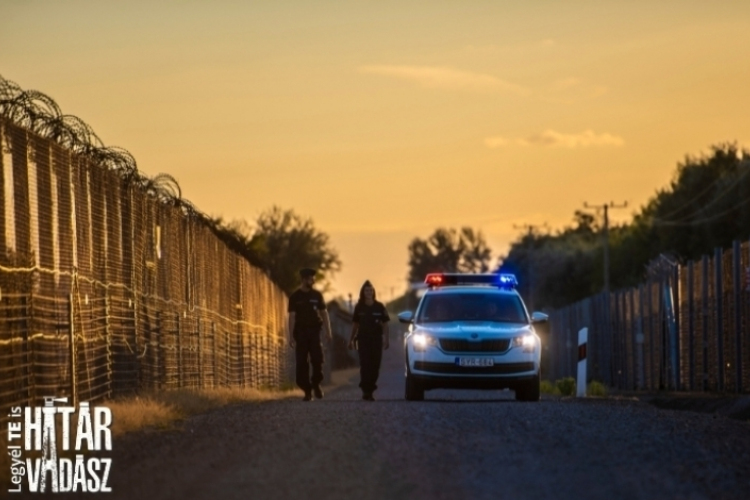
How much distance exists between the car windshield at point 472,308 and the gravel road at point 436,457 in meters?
7.09

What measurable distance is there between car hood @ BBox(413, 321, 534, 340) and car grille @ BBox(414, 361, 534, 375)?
0.42 m

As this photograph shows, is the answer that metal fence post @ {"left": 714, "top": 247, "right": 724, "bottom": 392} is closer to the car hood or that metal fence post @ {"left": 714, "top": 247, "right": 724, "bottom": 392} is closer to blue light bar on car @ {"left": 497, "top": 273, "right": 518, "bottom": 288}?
blue light bar on car @ {"left": 497, "top": 273, "right": 518, "bottom": 288}

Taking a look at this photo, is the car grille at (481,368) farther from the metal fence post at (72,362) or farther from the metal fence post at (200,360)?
the metal fence post at (72,362)

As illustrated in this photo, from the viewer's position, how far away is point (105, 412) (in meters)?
15.6

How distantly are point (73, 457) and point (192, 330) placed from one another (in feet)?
47.8

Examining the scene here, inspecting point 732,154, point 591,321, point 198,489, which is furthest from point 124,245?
point 732,154

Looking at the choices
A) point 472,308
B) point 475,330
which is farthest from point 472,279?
point 475,330

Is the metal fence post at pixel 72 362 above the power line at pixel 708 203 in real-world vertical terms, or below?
below

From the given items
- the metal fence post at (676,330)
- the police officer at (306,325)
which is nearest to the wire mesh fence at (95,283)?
the police officer at (306,325)

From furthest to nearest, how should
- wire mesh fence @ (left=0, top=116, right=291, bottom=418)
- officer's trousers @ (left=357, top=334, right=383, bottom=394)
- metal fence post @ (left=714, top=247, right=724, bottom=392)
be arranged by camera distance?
metal fence post @ (left=714, top=247, right=724, bottom=392), officer's trousers @ (left=357, top=334, right=383, bottom=394), wire mesh fence @ (left=0, top=116, right=291, bottom=418)

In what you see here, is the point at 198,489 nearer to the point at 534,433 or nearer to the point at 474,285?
the point at 534,433

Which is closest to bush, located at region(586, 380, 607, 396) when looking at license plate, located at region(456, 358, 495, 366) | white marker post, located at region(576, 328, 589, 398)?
white marker post, located at region(576, 328, 589, 398)

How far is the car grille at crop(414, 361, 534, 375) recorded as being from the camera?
77.5ft

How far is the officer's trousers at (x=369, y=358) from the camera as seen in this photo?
24500 millimetres
